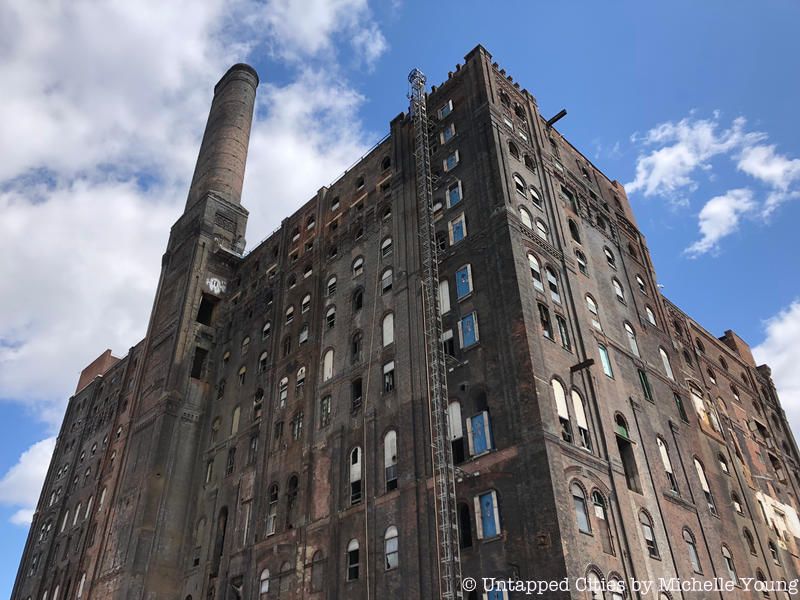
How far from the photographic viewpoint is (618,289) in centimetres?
3344

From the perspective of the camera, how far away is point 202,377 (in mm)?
41000

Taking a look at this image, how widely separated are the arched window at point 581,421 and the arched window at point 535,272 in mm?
4449

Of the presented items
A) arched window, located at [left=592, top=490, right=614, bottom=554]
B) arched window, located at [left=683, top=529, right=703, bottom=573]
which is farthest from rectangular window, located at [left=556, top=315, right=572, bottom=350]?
arched window, located at [left=683, top=529, right=703, bottom=573]

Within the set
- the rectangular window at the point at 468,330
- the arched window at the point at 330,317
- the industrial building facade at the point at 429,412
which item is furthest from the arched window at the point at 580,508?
the arched window at the point at 330,317

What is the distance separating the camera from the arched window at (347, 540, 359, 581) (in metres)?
24.7

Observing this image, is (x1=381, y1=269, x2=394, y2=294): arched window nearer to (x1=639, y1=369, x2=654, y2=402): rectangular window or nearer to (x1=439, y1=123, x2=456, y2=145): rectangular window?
(x1=439, y1=123, x2=456, y2=145): rectangular window

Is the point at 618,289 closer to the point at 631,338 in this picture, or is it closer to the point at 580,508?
the point at 631,338

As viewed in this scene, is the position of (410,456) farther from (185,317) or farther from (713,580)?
(185,317)

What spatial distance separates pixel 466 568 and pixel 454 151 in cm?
1886

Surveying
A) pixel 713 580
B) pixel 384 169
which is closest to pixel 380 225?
pixel 384 169

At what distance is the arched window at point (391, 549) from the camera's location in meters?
23.5

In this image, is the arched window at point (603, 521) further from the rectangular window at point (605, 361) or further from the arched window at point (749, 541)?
the arched window at point (749, 541)

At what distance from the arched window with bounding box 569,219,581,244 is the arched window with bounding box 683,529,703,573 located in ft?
43.4

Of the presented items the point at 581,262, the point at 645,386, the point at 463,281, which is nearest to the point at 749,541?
the point at 645,386
